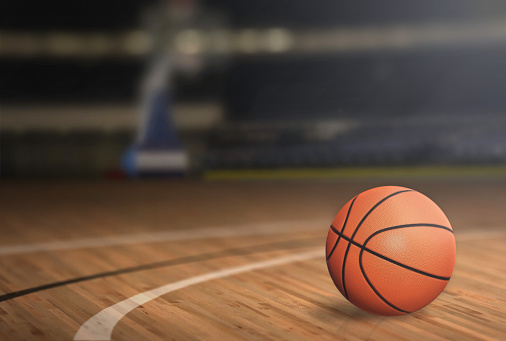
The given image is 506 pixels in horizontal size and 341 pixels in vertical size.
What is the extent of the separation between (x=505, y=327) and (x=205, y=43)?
12.0 metres

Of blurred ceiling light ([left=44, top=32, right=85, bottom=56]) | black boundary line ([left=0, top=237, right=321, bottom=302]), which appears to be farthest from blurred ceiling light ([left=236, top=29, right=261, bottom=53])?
black boundary line ([left=0, top=237, right=321, bottom=302])

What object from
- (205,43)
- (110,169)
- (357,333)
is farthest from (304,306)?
(205,43)

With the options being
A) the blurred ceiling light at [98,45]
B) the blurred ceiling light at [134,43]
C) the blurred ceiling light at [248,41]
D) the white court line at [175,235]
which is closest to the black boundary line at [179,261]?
the white court line at [175,235]

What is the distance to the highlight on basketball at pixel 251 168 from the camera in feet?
10.3

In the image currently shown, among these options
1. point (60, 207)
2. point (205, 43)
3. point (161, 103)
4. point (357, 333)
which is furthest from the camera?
point (205, 43)

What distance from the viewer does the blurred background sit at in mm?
13031

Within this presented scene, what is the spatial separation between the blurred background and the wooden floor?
444cm

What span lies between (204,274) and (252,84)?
36.3ft

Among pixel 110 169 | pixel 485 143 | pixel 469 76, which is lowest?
pixel 110 169

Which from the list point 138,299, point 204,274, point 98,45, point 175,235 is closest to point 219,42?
point 98,45

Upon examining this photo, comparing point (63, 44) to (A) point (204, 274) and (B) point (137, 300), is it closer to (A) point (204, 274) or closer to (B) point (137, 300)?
(A) point (204, 274)

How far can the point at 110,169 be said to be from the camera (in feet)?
43.5

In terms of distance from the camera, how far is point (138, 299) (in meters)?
3.56

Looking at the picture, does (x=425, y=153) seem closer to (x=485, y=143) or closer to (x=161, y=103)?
(x=485, y=143)
